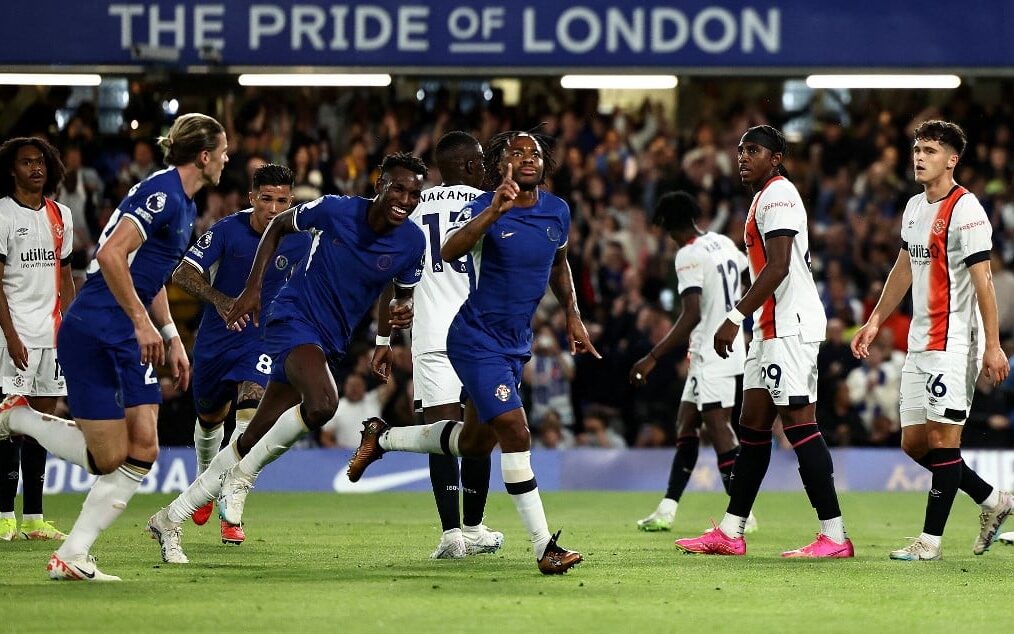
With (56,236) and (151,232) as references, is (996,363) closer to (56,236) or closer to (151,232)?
(151,232)

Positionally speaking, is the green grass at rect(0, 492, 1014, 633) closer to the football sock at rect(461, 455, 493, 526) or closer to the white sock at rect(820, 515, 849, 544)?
the white sock at rect(820, 515, 849, 544)

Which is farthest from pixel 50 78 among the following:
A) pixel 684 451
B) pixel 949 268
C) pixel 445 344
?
pixel 949 268

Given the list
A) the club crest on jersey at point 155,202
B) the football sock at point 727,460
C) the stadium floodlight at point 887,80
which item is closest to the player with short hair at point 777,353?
the football sock at point 727,460

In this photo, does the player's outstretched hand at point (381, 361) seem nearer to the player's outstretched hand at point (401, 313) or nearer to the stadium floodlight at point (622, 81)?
the player's outstretched hand at point (401, 313)

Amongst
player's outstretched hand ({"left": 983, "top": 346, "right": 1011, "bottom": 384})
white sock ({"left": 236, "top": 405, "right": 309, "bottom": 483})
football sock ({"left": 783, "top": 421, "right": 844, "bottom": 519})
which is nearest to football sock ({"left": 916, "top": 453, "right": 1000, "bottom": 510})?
football sock ({"left": 783, "top": 421, "right": 844, "bottom": 519})

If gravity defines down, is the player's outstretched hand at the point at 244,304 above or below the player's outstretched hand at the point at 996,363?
above

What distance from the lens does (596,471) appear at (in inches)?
645

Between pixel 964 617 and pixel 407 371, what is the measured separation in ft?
35.8

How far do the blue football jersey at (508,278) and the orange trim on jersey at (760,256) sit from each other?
5.31 ft

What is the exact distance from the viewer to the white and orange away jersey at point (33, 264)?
10172 mm

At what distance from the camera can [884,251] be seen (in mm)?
18812

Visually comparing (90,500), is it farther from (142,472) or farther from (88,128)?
(88,128)

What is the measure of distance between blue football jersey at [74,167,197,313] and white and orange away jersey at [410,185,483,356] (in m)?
1.95

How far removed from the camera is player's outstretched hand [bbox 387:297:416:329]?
29.0 feet
